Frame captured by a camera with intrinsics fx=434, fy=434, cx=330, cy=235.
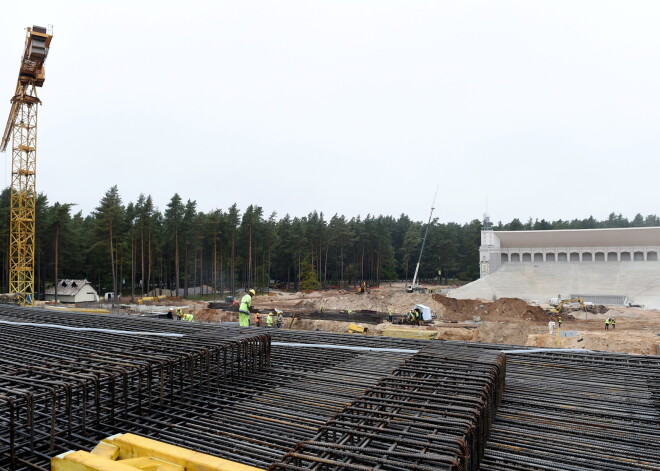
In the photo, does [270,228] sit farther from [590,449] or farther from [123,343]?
[590,449]

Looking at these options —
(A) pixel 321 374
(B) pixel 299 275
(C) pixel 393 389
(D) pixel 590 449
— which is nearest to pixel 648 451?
(D) pixel 590 449

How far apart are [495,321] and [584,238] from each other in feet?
123

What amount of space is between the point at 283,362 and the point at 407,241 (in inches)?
2921

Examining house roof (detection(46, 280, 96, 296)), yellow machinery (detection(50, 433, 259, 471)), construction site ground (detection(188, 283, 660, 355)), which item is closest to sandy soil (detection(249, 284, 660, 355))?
construction site ground (detection(188, 283, 660, 355))

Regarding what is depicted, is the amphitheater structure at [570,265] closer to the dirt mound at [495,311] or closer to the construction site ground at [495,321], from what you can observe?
the dirt mound at [495,311]

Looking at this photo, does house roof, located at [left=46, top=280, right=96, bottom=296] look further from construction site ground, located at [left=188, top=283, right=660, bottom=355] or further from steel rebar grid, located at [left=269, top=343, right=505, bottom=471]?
steel rebar grid, located at [left=269, top=343, right=505, bottom=471]

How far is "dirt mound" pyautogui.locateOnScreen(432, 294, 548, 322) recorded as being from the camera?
112 feet

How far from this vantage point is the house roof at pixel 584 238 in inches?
2338

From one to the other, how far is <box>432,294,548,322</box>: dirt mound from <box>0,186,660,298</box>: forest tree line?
23.5 meters

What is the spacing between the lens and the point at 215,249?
53.2m

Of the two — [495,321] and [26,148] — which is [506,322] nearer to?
[495,321]

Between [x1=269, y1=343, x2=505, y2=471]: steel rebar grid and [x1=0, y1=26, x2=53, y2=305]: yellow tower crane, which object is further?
[x1=0, y1=26, x2=53, y2=305]: yellow tower crane

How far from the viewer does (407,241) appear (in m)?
80.3

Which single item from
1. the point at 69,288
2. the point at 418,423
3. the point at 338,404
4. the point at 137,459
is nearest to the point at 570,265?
the point at 69,288
